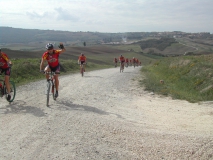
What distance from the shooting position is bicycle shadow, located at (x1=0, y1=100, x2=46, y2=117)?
25.5ft

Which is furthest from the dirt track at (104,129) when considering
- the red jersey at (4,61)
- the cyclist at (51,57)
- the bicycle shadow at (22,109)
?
the red jersey at (4,61)

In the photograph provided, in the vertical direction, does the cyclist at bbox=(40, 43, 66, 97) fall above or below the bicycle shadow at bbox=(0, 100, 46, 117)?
above

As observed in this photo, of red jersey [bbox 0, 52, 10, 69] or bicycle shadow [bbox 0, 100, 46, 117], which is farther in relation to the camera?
red jersey [bbox 0, 52, 10, 69]

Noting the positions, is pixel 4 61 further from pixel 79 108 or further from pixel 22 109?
pixel 79 108

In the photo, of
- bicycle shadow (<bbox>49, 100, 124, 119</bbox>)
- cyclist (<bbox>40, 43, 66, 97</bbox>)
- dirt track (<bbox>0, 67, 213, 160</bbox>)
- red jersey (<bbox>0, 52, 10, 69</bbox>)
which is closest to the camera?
dirt track (<bbox>0, 67, 213, 160</bbox>)

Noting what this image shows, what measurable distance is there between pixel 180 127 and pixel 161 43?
114 meters

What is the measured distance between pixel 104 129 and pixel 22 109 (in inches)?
140

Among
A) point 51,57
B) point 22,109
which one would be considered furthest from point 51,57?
point 22,109

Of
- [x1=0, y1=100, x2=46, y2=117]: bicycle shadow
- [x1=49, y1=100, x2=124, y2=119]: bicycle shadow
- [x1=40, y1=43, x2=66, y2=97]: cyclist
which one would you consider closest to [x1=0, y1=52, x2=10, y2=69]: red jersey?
[x1=40, y1=43, x2=66, y2=97]: cyclist

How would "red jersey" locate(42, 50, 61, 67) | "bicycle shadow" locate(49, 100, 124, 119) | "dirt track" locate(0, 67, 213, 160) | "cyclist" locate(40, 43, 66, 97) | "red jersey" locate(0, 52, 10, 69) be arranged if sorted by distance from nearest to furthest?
"dirt track" locate(0, 67, 213, 160)
"bicycle shadow" locate(49, 100, 124, 119)
"red jersey" locate(0, 52, 10, 69)
"cyclist" locate(40, 43, 66, 97)
"red jersey" locate(42, 50, 61, 67)

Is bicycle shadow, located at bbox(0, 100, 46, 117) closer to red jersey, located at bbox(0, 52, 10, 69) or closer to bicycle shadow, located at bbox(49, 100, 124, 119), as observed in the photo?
bicycle shadow, located at bbox(49, 100, 124, 119)

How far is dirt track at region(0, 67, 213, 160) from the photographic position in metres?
4.83

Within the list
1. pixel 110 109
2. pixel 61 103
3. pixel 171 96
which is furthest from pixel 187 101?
pixel 61 103

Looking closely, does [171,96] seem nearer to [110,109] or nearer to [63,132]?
[110,109]
